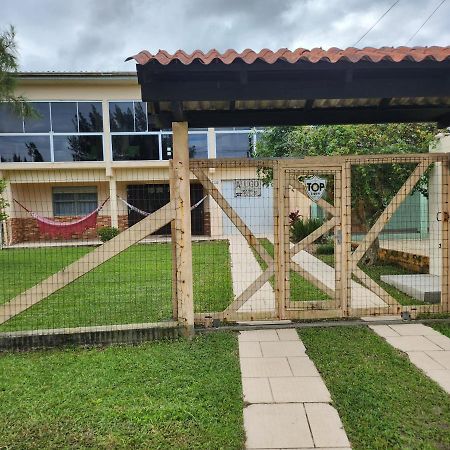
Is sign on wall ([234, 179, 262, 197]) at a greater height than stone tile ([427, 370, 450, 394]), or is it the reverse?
sign on wall ([234, 179, 262, 197])

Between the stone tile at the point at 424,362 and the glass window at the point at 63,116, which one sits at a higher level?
the glass window at the point at 63,116

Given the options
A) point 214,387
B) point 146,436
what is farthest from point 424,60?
point 146,436

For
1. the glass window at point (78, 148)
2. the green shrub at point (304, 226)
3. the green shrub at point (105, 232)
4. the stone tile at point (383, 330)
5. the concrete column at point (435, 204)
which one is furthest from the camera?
the glass window at point (78, 148)

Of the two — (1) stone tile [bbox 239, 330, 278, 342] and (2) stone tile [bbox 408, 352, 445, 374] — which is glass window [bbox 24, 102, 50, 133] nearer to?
(1) stone tile [bbox 239, 330, 278, 342]

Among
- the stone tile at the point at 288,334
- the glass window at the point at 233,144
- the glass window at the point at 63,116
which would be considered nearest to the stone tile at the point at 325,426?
the stone tile at the point at 288,334

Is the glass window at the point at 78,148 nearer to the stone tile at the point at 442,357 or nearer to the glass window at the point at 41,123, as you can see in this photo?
the glass window at the point at 41,123

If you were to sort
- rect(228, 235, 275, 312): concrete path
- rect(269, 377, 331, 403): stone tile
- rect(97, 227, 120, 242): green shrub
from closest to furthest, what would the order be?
rect(269, 377, 331, 403): stone tile
rect(228, 235, 275, 312): concrete path
rect(97, 227, 120, 242): green shrub

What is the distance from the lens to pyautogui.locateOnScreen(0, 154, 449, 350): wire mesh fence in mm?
4703

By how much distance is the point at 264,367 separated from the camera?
3.71 m

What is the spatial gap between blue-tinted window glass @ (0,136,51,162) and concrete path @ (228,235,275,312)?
9.60 m

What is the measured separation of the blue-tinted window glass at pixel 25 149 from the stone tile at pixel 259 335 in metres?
14.3

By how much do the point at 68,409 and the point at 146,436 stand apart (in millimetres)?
726

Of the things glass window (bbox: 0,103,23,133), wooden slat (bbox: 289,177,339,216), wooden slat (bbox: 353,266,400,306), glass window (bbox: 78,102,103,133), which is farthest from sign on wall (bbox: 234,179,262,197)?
glass window (bbox: 0,103,23,133)

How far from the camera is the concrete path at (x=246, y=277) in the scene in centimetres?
592
